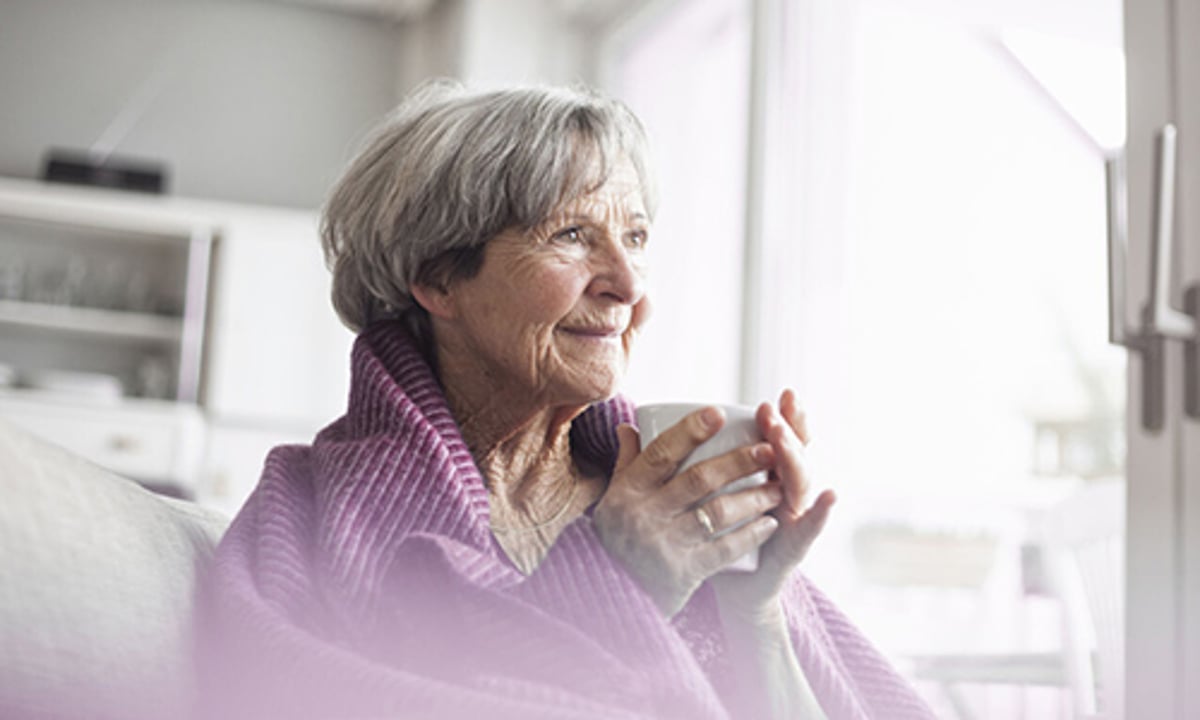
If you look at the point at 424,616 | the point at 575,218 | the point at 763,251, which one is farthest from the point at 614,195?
the point at 763,251

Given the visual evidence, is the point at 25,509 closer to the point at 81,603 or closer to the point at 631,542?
the point at 81,603

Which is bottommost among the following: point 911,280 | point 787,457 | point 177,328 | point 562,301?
point 787,457

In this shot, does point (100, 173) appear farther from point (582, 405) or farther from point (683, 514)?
point (683, 514)

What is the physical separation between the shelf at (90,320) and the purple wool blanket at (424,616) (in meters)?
3.61

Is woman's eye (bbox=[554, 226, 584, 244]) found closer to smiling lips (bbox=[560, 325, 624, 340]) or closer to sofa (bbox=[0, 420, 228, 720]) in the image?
smiling lips (bbox=[560, 325, 624, 340])

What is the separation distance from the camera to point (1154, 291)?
1.09 meters

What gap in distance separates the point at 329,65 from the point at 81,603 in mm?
4461

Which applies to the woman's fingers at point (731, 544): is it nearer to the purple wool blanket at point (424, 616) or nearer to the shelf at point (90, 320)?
the purple wool blanket at point (424, 616)

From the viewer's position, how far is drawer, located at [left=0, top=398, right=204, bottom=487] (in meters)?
4.08

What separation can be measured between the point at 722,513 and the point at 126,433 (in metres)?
3.68

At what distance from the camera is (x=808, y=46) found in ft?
10.2

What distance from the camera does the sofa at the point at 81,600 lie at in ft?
2.30

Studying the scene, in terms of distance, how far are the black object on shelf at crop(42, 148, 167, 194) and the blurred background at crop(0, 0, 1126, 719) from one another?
0.02 m

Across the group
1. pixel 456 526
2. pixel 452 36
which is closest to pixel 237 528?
pixel 456 526
